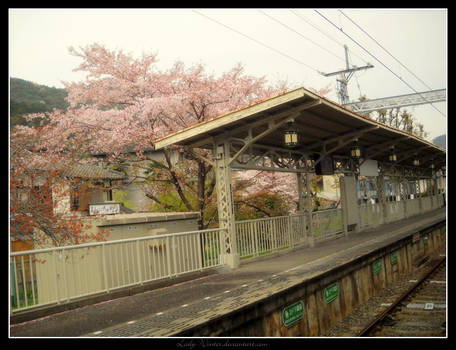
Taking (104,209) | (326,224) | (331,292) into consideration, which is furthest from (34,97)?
(331,292)

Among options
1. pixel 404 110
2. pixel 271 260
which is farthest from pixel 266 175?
pixel 404 110

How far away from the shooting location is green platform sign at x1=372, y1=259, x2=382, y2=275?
11.9 m

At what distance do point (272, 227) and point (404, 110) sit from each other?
2961 centimetres

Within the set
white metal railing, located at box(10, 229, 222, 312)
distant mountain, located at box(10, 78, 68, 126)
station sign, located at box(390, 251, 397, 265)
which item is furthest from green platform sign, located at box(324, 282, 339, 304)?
distant mountain, located at box(10, 78, 68, 126)

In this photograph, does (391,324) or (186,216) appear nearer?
(391,324)

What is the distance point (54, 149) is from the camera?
1466cm

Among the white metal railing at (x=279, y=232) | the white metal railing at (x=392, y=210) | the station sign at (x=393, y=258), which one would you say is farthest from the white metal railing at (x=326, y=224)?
the station sign at (x=393, y=258)

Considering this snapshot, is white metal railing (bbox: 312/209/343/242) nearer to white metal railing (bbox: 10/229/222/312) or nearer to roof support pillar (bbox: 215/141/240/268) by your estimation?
roof support pillar (bbox: 215/141/240/268)

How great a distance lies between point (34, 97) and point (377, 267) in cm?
1514

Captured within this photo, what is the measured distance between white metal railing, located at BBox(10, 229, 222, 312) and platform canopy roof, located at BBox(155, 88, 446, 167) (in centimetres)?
242

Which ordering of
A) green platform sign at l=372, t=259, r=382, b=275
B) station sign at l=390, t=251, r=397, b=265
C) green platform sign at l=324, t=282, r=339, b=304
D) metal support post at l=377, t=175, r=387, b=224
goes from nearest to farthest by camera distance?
green platform sign at l=324, t=282, r=339, b=304
green platform sign at l=372, t=259, r=382, b=275
station sign at l=390, t=251, r=397, b=265
metal support post at l=377, t=175, r=387, b=224

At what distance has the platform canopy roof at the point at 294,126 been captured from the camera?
965 cm

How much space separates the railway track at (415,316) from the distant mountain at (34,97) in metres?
14.4

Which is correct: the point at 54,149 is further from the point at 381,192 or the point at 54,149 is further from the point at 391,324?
the point at 381,192
